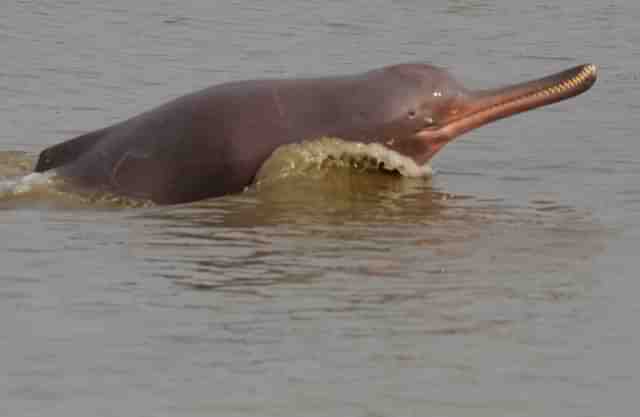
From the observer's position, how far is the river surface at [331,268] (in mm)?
6949

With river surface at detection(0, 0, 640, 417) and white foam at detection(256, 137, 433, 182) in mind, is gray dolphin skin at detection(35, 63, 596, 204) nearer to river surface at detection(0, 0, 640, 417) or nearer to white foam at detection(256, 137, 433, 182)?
white foam at detection(256, 137, 433, 182)

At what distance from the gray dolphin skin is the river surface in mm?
226

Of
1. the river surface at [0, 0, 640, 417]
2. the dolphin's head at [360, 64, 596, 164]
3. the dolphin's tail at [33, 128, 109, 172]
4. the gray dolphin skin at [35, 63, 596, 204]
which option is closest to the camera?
the river surface at [0, 0, 640, 417]

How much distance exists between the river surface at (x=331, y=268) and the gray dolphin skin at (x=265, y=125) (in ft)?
0.74

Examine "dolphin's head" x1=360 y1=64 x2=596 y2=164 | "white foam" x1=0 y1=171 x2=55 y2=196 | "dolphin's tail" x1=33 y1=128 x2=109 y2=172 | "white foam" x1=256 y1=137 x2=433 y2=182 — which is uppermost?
"dolphin's head" x1=360 y1=64 x2=596 y2=164

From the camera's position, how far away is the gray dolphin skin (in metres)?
10.9

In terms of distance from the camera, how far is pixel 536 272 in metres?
8.90

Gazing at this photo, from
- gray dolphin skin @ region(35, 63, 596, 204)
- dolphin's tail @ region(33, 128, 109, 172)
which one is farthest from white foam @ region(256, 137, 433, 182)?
dolphin's tail @ region(33, 128, 109, 172)

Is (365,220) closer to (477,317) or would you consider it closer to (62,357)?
(477,317)

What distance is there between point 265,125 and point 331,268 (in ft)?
7.15

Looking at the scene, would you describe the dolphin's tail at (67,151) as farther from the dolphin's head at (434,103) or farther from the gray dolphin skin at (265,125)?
the dolphin's head at (434,103)

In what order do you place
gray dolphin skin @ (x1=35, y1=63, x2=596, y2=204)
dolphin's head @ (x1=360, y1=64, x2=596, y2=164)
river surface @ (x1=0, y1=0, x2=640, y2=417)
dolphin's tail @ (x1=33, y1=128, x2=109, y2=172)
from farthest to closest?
dolphin's tail @ (x1=33, y1=128, x2=109, y2=172) < dolphin's head @ (x1=360, y1=64, x2=596, y2=164) < gray dolphin skin @ (x1=35, y1=63, x2=596, y2=204) < river surface @ (x1=0, y1=0, x2=640, y2=417)

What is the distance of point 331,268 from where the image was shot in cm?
891

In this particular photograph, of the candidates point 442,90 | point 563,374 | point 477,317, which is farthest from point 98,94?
point 563,374
